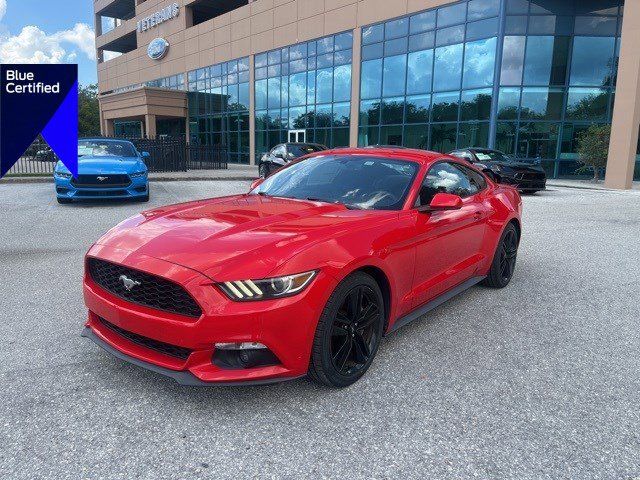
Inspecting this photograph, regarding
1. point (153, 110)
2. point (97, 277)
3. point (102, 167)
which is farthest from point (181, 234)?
point (153, 110)

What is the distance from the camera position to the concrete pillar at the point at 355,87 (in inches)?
1061

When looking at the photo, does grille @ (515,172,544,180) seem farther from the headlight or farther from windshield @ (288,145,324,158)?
the headlight

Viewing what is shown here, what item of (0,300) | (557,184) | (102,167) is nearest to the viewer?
(0,300)

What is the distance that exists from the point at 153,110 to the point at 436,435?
1553 inches

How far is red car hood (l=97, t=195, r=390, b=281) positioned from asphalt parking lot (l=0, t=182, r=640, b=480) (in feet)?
2.75

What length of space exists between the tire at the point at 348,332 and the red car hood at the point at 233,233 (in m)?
0.36

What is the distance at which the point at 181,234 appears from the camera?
2.97 meters

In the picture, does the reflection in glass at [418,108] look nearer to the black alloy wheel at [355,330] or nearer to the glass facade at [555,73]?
the glass facade at [555,73]

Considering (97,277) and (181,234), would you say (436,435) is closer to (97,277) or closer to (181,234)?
(181,234)

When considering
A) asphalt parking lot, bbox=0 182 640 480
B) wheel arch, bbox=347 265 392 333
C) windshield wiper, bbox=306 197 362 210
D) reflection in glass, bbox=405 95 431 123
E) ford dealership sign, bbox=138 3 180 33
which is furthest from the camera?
ford dealership sign, bbox=138 3 180 33

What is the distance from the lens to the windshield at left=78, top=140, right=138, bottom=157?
11.6 metres

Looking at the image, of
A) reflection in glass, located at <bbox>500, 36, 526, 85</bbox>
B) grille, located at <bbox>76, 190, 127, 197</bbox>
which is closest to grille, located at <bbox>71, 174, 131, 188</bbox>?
grille, located at <bbox>76, 190, 127, 197</bbox>

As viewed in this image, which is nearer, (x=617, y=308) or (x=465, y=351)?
(x=465, y=351)

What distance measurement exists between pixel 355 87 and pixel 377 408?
26.3m
